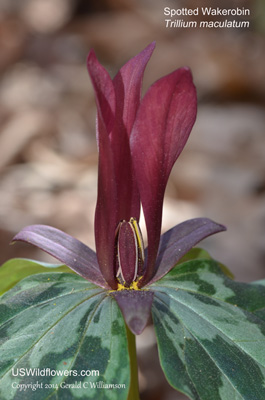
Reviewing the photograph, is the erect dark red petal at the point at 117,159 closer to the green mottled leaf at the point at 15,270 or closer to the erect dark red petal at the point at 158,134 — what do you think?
the erect dark red petal at the point at 158,134

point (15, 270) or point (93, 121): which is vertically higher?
point (93, 121)

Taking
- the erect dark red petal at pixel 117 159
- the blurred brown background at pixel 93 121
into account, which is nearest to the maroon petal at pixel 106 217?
the erect dark red petal at pixel 117 159

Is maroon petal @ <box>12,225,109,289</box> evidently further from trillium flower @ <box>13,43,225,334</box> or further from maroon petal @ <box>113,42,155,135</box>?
maroon petal @ <box>113,42,155,135</box>

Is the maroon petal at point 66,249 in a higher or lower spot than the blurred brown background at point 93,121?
lower

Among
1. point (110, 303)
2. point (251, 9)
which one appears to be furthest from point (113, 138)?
point (251, 9)

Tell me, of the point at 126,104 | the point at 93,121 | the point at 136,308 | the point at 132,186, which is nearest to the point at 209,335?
the point at 136,308

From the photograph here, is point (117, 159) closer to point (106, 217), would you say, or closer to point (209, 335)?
point (106, 217)
